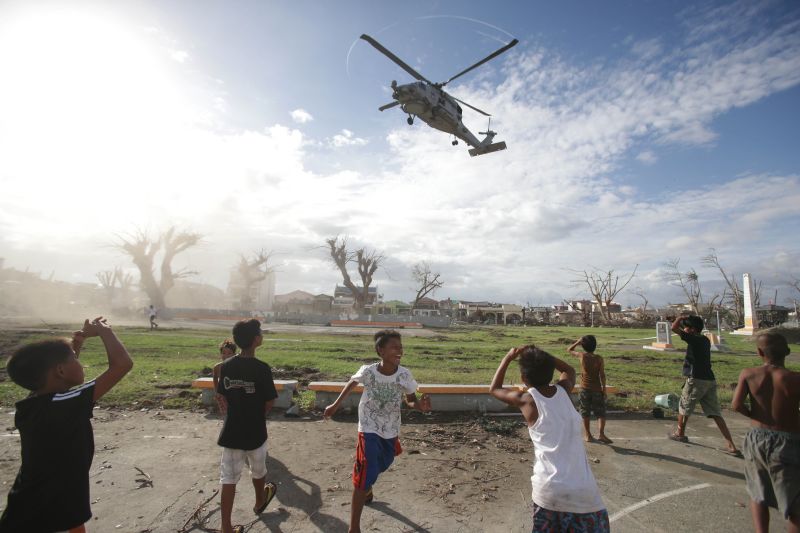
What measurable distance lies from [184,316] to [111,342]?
53.1 meters

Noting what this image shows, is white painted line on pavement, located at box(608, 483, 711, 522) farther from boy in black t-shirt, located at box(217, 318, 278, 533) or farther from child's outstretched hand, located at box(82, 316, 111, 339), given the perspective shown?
child's outstretched hand, located at box(82, 316, 111, 339)

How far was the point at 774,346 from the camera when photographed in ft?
11.1

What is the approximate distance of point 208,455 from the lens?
508 centimetres

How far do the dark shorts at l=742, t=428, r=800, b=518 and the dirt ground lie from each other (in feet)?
2.46

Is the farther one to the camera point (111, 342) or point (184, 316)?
point (184, 316)

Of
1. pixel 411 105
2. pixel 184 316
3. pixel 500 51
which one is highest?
pixel 500 51

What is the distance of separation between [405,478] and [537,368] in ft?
8.73

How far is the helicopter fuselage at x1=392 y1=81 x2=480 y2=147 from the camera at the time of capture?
1477 cm

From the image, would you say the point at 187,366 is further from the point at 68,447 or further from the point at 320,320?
the point at 320,320

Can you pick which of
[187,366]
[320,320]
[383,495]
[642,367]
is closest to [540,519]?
[383,495]

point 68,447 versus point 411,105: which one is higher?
point 411,105

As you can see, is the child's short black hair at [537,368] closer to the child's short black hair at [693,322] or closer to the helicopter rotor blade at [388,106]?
the child's short black hair at [693,322]

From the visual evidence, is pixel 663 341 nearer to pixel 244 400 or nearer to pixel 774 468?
pixel 774 468

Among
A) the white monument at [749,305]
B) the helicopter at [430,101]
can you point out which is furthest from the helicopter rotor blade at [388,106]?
the white monument at [749,305]
